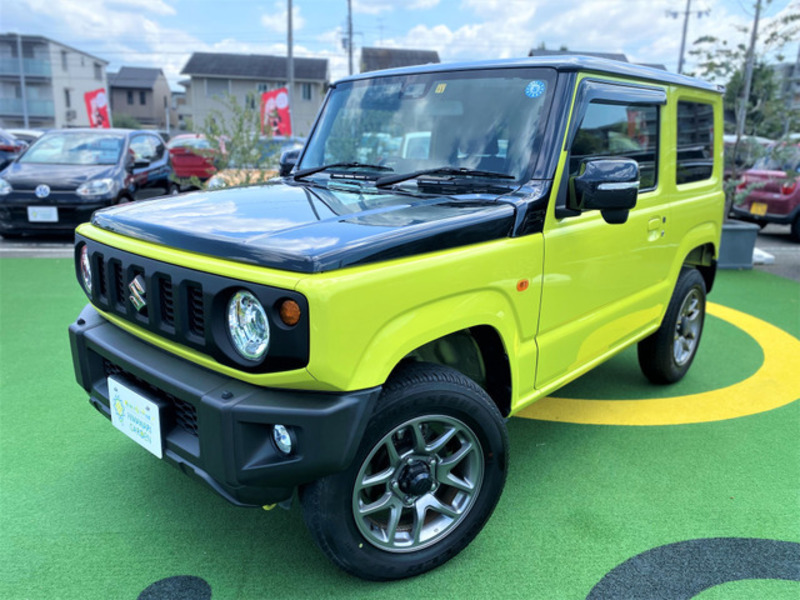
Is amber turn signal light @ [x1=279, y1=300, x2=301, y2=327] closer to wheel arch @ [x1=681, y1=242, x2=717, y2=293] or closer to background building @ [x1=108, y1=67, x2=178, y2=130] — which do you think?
wheel arch @ [x1=681, y1=242, x2=717, y2=293]

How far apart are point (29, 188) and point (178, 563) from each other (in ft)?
23.1

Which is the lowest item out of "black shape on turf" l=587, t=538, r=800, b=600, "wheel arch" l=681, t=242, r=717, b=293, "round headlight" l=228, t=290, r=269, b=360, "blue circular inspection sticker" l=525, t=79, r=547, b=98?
"black shape on turf" l=587, t=538, r=800, b=600

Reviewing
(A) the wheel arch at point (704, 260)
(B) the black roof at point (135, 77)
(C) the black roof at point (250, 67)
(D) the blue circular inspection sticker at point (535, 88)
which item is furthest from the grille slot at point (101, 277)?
(B) the black roof at point (135, 77)

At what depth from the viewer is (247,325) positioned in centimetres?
181

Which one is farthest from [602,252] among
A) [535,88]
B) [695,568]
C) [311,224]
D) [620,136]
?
[311,224]

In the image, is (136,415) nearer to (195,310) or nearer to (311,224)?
(195,310)

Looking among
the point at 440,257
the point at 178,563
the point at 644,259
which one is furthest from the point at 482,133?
the point at 178,563

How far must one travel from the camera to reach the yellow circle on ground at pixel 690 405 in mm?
3500

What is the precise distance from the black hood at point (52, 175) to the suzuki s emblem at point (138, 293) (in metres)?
6.51

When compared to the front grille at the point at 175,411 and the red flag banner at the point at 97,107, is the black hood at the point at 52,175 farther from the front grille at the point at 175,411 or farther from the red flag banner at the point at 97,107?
the red flag banner at the point at 97,107

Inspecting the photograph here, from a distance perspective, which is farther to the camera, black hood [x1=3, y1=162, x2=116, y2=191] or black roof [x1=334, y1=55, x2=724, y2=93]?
black hood [x1=3, y1=162, x2=116, y2=191]

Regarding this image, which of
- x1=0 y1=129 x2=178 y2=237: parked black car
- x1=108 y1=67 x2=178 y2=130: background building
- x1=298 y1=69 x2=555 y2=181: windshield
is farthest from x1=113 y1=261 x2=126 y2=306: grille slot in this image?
x1=108 y1=67 x2=178 y2=130: background building

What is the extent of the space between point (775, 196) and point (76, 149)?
10.7 metres

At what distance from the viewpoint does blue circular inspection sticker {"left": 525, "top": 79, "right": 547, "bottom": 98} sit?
2520 mm
